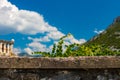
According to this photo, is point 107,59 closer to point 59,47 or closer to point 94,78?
point 94,78

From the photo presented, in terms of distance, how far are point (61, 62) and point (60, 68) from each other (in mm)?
95

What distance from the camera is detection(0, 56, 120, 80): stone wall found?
634 centimetres

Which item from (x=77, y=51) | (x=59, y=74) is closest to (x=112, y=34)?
(x=77, y=51)

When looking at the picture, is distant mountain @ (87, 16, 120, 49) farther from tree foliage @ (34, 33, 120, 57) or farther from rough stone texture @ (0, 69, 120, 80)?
rough stone texture @ (0, 69, 120, 80)

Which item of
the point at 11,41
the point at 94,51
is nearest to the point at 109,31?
the point at 11,41

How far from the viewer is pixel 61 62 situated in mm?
6461

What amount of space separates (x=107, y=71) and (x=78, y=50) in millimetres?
2156

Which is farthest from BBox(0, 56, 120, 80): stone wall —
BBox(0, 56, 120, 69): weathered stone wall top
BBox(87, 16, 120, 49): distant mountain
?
BBox(87, 16, 120, 49): distant mountain

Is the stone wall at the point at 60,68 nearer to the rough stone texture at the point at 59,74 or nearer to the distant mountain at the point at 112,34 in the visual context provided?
the rough stone texture at the point at 59,74

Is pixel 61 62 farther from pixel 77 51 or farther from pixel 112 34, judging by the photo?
pixel 112 34

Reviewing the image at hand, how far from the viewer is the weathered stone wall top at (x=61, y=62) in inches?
250

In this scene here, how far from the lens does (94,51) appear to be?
28.2ft

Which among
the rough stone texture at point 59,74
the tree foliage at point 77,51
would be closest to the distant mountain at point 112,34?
the tree foliage at point 77,51

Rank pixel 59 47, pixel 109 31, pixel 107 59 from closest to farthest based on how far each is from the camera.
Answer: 1. pixel 107 59
2. pixel 59 47
3. pixel 109 31
